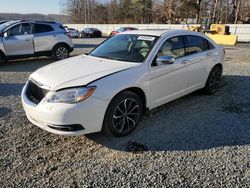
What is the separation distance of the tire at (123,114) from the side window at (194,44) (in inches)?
67.7

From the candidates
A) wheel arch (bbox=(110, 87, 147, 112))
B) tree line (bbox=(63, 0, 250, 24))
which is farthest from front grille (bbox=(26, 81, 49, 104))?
tree line (bbox=(63, 0, 250, 24))

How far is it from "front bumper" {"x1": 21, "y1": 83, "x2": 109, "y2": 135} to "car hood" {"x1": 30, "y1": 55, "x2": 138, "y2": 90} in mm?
281

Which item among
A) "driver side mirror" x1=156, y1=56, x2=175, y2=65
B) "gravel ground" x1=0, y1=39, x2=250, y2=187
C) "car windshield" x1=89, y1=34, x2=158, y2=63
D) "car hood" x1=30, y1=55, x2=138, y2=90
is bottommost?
"gravel ground" x1=0, y1=39, x2=250, y2=187

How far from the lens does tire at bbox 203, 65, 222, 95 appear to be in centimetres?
569

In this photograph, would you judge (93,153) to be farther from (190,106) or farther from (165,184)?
(190,106)

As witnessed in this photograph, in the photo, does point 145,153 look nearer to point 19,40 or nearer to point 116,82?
point 116,82

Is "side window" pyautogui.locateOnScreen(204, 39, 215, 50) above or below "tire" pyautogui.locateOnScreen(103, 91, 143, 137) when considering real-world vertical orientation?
above

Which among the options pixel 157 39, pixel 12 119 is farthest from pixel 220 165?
pixel 12 119

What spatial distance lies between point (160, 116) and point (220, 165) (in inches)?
63.3

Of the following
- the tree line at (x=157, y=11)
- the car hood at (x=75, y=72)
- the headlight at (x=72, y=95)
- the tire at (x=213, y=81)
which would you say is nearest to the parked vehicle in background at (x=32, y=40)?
the car hood at (x=75, y=72)

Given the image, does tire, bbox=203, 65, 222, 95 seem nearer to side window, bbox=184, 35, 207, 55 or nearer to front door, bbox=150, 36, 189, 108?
side window, bbox=184, 35, 207, 55

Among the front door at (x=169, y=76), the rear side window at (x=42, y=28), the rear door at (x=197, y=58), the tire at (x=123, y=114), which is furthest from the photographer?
the rear side window at (x=42, y=28)

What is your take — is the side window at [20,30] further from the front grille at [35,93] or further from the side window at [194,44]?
the side window at [194,44]

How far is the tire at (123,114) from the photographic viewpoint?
11.8 ft
